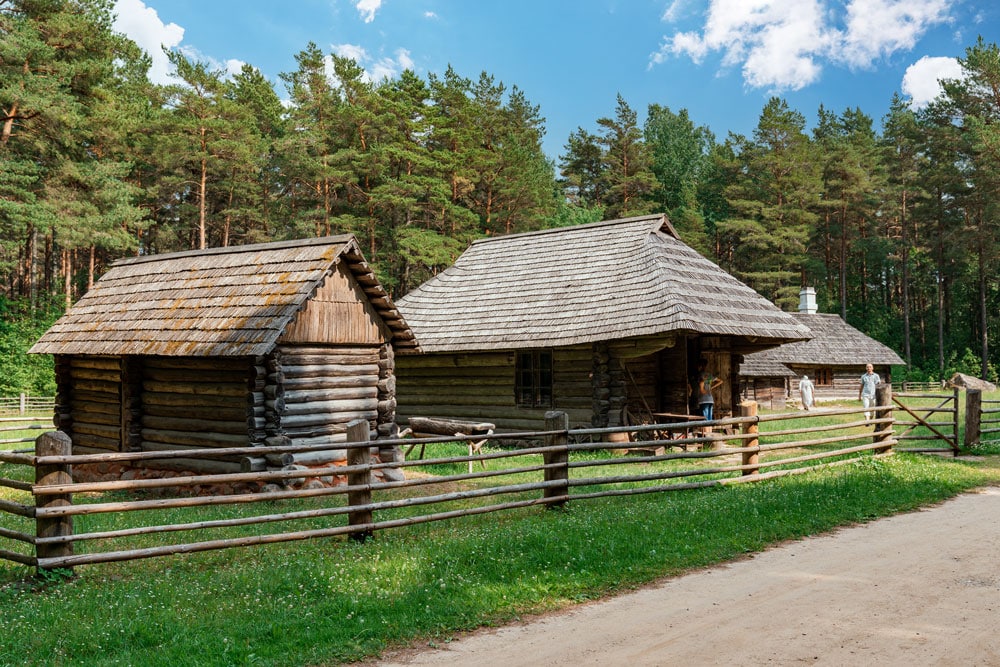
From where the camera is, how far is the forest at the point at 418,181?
3162 centimetres

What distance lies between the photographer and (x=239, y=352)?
1230cm

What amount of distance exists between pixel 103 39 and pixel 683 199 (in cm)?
4067

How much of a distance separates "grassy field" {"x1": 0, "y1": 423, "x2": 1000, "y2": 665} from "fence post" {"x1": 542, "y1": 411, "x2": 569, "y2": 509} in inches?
Answer: 11.2

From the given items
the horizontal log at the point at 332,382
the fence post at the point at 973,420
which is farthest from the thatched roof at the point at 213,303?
the fence post at the point at 973,420

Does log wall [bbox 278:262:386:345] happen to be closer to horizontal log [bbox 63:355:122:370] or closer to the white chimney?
horizontal log [bbox 63:355:122:370]

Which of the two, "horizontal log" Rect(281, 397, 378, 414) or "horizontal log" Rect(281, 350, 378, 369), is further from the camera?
"horizontal log" Rect(281, 350, 378, 369)

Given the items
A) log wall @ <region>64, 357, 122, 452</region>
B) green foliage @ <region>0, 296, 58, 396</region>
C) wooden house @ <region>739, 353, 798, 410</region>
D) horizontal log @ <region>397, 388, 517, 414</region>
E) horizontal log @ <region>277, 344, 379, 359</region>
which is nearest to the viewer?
horizontal log @ <region>277, 344, 379, 359</region>

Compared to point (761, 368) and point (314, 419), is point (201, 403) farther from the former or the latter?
point (761, 368)

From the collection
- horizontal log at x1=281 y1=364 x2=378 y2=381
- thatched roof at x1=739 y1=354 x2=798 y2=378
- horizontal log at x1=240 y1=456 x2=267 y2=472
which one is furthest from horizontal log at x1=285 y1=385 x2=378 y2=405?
thatched roof at x1=739 y1=354 x2=798 y2=378

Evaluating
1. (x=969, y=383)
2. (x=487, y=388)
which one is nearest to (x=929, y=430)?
(x=487, y=388)

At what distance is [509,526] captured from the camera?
871 cm

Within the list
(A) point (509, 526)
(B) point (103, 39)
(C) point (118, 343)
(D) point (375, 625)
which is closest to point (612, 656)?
(D) point (375, 625)

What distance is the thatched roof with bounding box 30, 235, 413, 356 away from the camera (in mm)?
12969

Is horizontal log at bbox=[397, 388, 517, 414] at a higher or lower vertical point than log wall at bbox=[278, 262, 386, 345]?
lower
